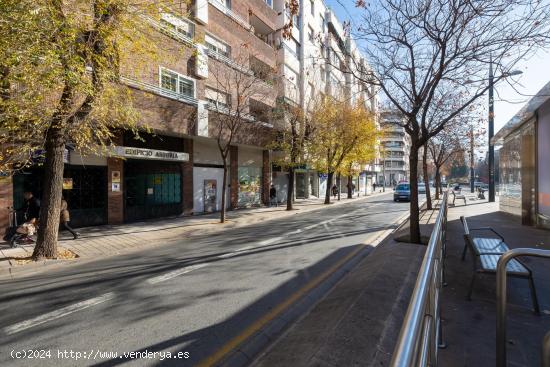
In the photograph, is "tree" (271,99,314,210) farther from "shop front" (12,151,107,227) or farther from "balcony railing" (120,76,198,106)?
"shop front" (12,151,107,227)

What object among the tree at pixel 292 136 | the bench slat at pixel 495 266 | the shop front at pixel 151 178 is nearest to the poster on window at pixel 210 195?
the shop front at pixel 151 178

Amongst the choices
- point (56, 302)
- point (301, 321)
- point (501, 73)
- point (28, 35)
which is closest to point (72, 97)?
point (28, 35)

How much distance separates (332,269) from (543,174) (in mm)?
9165

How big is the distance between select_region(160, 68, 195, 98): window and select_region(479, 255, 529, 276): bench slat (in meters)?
13.0

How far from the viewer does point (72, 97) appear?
718 cm

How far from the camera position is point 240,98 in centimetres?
1476

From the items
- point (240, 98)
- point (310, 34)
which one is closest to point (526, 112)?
point (240, 98)

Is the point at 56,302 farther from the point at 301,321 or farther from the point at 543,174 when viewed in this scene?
the point at 543,174

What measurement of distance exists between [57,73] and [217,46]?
1287 cm

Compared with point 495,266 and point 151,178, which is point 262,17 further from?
point 495,266

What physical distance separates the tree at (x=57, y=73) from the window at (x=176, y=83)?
5.32m

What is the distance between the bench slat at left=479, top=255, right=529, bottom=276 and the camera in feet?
13.3

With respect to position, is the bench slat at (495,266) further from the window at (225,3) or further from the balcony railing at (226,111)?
the window at (225,3)

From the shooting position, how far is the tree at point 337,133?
69.0 feet
